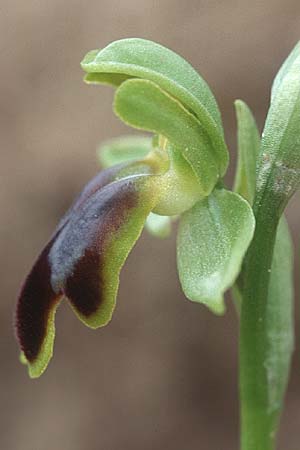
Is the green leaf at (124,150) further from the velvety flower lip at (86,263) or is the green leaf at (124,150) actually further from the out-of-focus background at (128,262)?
the out-of-focus background at (128,262)

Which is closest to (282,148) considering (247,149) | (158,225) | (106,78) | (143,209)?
(247,149)

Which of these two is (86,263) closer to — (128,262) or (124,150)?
(124,150)

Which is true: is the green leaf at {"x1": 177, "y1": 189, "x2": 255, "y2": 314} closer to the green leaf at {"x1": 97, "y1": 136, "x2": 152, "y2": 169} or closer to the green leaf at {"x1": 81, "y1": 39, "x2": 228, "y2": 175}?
the green leaf at {"x1": 81, "y1": 39, "x2": 228, "y2": 175}

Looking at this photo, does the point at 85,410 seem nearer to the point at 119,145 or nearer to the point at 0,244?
the point at 0,244

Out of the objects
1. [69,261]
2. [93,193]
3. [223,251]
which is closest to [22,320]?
[69,261]

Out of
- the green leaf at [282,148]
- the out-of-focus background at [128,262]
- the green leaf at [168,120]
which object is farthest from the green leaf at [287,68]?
the out-of-focus background at [128,262]

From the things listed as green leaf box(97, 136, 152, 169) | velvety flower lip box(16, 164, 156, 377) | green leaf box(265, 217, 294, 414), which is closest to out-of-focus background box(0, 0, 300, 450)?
green leaf box(97, 136, 152, 169)
